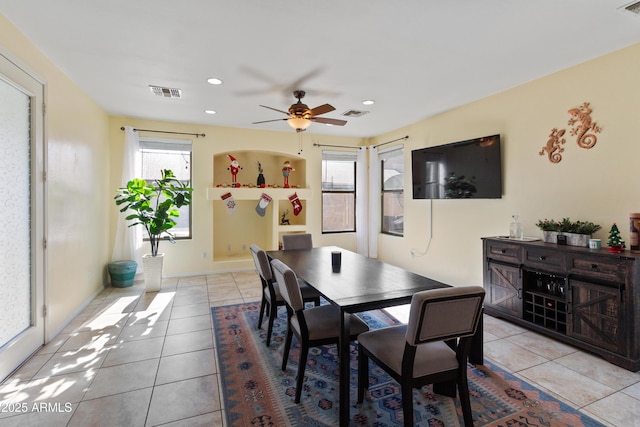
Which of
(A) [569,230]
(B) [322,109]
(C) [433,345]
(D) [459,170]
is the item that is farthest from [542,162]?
(C) [433,345]

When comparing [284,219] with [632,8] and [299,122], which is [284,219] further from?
[632,8]

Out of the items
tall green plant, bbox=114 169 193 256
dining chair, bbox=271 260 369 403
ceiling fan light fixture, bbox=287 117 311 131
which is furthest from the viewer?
tall green plant, bbox=114 169 193 256

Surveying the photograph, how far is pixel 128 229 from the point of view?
4691mm

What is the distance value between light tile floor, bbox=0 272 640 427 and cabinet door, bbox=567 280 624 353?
6.8 inches

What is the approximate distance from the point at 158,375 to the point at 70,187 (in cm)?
239

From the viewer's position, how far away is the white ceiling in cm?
214

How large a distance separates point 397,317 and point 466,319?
190cm

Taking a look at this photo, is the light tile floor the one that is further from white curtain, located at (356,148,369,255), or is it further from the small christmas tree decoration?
white curtain, located at (356,148,369,255)

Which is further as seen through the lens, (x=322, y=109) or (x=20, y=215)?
(x=322, y=109)

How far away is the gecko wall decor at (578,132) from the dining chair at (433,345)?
93.9 inches

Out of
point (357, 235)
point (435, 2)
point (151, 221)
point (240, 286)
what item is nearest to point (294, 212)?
point (357, 235)

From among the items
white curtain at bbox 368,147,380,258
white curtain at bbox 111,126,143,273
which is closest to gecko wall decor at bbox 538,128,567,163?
white curtain at bbox 368,147,380,258

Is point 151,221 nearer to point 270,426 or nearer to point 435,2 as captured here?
point 270,426

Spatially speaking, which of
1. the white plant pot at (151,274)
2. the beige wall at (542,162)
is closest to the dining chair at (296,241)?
the white plant pot at (151,274)
